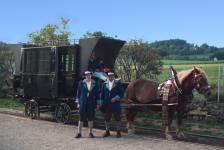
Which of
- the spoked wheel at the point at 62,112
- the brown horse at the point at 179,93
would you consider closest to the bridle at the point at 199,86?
the brown horse at the point at 179,93

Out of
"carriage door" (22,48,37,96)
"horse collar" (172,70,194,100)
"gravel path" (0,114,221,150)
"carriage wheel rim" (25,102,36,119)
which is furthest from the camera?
"carriage wheel rim" (25,102,36,119)

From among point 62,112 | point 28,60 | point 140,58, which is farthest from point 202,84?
point 140,58

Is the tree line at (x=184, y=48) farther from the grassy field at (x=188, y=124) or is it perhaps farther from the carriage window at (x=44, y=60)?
the carriage window at (x=44, y=60)

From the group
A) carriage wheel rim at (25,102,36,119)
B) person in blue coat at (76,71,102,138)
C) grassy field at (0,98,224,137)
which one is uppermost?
person in blue coat at (76,71,102,138)

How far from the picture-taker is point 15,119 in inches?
376

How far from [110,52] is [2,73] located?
13812 millimetres

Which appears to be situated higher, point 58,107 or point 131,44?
point 131,44

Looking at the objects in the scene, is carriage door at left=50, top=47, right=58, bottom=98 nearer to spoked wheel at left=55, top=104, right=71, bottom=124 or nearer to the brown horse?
spoked wheel at left=55, top=104, right=71, bottom=124

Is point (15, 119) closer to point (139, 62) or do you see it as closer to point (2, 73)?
point (139, 62)

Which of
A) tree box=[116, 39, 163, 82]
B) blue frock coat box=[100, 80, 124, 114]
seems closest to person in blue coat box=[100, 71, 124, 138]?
blue frock coat box=[100, 80, 124, 114]

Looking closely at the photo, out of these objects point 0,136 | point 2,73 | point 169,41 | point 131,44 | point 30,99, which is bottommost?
point 0,136

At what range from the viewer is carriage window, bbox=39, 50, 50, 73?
9477 millimetres

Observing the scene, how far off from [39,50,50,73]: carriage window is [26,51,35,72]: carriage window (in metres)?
0.44

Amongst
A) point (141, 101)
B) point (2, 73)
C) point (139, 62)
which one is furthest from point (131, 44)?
point (2, 73)
